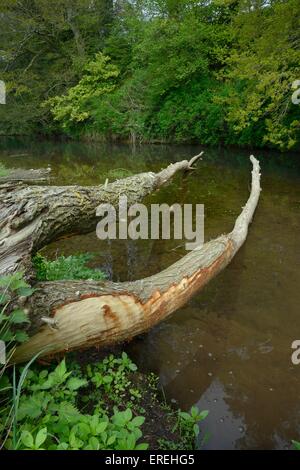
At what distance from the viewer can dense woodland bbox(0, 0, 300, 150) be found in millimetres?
12414

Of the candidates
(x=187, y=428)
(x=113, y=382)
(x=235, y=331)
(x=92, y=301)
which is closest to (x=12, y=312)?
(x=92, y=301)

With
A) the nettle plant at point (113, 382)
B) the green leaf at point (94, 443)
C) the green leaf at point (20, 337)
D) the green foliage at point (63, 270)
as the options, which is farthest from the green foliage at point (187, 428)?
the green foliage at point (63, 270)

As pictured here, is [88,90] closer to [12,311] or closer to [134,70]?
[134,70]

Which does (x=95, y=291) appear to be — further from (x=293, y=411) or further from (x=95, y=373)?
(x=293, y=411)

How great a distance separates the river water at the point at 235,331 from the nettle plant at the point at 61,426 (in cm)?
72

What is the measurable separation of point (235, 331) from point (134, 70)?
18.4 metres

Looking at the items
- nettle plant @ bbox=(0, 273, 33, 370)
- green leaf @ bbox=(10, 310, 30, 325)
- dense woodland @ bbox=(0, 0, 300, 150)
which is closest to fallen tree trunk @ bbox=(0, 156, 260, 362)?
nettle plant @ bbox=(0, 273, 33, 370)

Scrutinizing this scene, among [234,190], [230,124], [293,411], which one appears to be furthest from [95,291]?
[230,124]

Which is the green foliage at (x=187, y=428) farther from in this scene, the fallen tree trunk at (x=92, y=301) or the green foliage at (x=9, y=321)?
the green foliage at (x=9, y=321)

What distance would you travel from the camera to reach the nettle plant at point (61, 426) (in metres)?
1.57

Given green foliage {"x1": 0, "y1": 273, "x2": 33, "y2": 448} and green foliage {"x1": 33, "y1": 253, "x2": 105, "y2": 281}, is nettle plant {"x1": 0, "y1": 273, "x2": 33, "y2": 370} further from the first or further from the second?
green foliage {"x1": 33, "y1": 253, "x2": 105, "y2": 281}

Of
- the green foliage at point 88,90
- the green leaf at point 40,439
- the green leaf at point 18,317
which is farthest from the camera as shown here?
the green foliage at point 88,90

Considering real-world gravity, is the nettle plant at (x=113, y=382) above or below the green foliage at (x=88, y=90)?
below

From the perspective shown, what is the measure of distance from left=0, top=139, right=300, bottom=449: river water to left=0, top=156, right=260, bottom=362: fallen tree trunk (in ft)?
1.24
